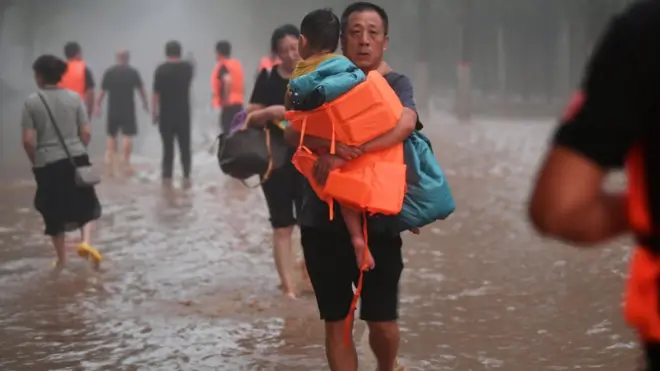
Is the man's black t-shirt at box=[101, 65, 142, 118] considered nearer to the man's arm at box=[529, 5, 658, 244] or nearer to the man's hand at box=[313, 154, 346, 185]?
the man's hand at box=[313, 154, 346, 185]

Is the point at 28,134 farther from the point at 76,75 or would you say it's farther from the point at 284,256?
the point at 76,75

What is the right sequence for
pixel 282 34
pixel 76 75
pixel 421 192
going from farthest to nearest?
1. pixel 76 75
2. pixel 282 34
3. pixel 421 192

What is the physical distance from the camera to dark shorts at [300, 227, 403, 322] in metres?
4.59

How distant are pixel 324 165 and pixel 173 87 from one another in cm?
991

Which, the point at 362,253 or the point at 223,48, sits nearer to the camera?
the point at 362,253

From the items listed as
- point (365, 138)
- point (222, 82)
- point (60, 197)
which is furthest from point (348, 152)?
point (222, 82)

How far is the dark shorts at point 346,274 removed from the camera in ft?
15.0

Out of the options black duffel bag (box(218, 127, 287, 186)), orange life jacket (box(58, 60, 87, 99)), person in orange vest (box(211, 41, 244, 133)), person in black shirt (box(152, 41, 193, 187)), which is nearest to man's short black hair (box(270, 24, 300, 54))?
black duffel bag (box(218, 127, 287, 186))

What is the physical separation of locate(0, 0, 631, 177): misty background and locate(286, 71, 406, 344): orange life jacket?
1330 cm

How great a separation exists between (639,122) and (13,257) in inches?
305

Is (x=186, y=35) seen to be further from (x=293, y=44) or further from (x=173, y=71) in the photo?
(x=293, y=44)

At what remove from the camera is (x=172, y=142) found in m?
14.4

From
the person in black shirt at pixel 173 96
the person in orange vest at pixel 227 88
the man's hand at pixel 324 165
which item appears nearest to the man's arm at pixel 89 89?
the person in black shirt at pixel 173 96

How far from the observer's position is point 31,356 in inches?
239
